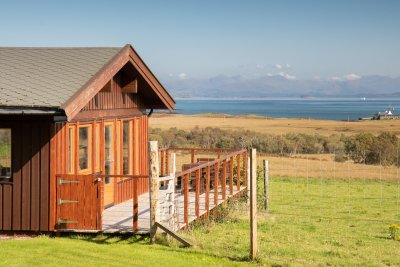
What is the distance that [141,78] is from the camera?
1595 centimetres

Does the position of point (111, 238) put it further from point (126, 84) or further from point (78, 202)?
point (126, 84)

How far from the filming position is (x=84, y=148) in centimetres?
1393

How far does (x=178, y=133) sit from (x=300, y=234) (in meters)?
41.0

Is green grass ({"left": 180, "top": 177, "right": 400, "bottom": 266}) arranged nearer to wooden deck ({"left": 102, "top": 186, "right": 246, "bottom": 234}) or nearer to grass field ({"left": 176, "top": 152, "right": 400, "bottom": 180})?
wooden deck ({"left": 102, "top": 186, "right": 246, "bottom": 234})

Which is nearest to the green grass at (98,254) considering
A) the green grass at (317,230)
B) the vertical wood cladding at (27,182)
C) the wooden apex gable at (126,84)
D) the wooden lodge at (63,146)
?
the green grass at (317,230)

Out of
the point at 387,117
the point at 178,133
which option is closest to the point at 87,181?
the point at 178,133

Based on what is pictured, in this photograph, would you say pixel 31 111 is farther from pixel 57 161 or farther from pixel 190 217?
pixel 190 217

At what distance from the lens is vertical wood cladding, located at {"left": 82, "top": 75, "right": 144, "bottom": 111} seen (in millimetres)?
14125

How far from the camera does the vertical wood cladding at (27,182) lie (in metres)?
12.3

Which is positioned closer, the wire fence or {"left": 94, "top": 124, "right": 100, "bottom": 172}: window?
{"left": 94, "top": 124, "right": 100, "bottom": 172}: window

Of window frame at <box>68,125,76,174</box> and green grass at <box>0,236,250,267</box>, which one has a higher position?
window frame at <box>68,125,76,174</box>

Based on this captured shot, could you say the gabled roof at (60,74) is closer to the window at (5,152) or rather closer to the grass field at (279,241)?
the window at (5,152)

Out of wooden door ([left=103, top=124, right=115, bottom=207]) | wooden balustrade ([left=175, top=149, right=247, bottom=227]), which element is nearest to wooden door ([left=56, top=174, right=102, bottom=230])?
wooden balustrade ([left=175, top=149, right=247, bottom=227])

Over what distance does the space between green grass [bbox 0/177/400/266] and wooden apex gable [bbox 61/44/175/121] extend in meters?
2.48
